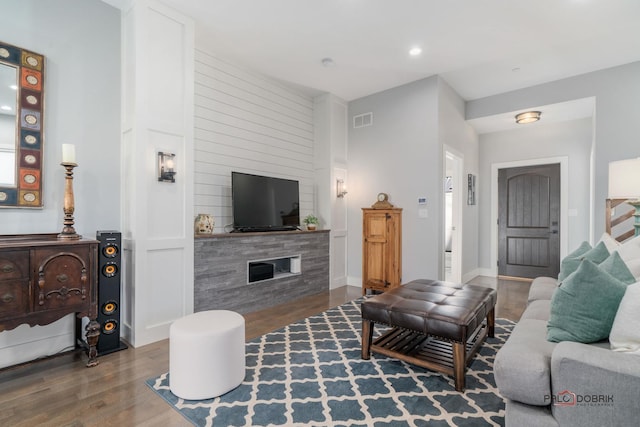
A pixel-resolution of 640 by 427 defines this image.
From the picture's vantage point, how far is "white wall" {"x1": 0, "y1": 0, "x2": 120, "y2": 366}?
2.41m

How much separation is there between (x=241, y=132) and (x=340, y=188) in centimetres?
182

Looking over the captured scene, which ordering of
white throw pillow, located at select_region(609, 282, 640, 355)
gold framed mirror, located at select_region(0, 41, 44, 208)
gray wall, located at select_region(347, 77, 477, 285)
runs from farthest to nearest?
gray wall, located at select_region(347, 77, 477, 285)
gold framed mirror, located at select_region(0, 41, 44, 208)
white throw pillow, located at select_region(609, 282, 640, 355)

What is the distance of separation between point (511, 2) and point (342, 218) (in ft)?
11.0

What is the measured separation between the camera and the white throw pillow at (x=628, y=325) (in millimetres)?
1240

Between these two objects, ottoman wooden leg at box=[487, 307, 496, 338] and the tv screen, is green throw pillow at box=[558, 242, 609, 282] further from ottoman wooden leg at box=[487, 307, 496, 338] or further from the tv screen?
the tv screen

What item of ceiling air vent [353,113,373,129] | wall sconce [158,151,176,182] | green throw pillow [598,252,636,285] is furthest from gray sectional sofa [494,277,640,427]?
ceiling air vent [353,113,373,129]

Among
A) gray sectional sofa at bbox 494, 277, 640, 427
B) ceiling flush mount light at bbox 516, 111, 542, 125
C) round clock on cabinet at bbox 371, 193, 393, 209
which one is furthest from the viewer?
ceiling flush mount light at bbox 516, 111, 542, 125

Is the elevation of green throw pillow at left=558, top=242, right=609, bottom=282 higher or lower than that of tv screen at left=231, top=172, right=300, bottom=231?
lower

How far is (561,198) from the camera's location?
528cm

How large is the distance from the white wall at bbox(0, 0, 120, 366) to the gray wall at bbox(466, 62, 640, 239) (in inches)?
221

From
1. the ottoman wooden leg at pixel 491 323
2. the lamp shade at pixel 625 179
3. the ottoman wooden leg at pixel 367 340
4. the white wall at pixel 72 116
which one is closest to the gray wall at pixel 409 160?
the ottoman wooden leg at pixel 491 323

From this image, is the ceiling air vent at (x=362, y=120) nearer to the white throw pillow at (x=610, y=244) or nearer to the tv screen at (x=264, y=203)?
the tv screen at (x=264, y=203)

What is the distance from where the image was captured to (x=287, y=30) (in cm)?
328

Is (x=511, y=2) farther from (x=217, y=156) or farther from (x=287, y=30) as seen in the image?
(x=217, y=156)
